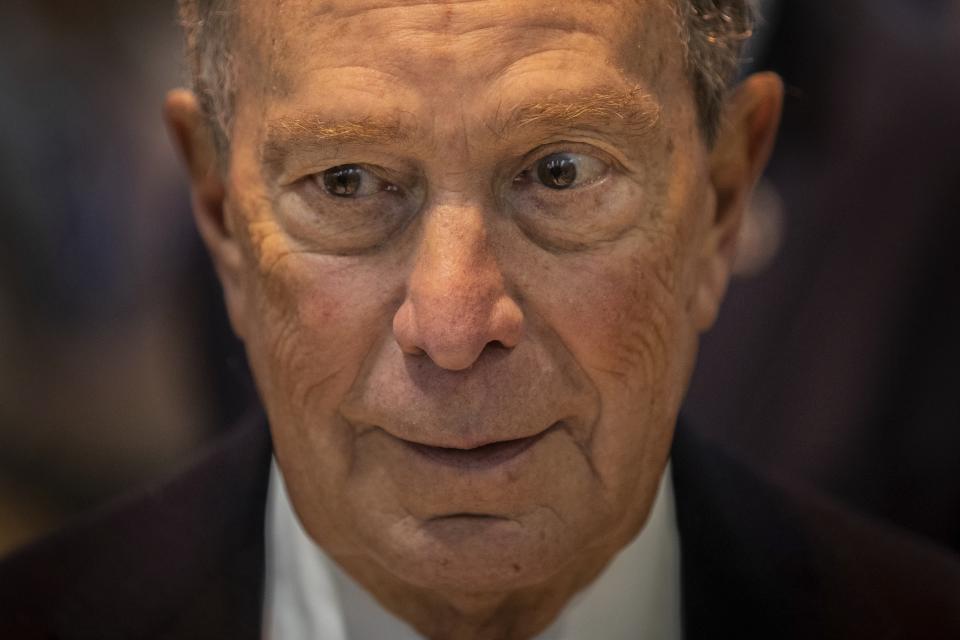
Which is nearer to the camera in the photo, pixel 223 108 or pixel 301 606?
pixel 223 108

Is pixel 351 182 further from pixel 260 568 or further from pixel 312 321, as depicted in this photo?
pixel 260 568

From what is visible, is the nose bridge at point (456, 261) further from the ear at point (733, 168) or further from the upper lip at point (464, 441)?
the ear at point (733, 168)

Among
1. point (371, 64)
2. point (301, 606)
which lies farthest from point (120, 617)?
point (371, 64)

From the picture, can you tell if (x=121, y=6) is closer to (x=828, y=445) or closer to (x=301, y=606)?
(x=301, y=606)

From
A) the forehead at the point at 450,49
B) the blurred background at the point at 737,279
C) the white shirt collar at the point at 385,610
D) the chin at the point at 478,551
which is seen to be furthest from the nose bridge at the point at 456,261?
the blurred background at the point at 737,279

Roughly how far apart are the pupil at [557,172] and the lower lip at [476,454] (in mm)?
240

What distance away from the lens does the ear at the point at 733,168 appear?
1362mm

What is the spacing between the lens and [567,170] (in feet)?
3.95

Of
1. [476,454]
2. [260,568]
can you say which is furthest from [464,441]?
[260,568]

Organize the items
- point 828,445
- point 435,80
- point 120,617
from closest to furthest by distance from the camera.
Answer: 1. point 435,80
2. point 120,617
3. point 828,445

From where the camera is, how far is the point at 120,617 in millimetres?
1404

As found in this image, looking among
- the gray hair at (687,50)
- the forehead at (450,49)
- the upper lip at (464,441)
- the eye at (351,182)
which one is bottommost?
the upper lip at (464,441)

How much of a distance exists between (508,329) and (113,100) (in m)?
0.93

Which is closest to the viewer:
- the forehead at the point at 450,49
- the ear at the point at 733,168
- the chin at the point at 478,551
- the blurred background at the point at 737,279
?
the forehead at the point at 450,49
